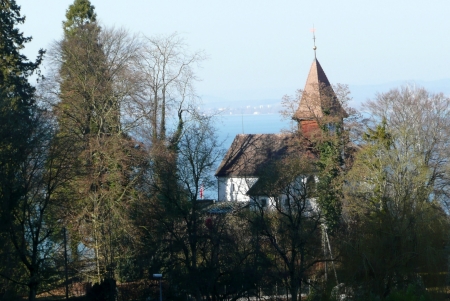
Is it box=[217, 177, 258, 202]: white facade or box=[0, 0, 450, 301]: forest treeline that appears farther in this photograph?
box=[217, 177, 258, 202]: white facade

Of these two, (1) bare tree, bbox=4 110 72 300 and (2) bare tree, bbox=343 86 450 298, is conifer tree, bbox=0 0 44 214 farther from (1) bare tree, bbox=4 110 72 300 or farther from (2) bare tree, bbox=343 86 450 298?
(2) bare tree, bbox=343 86 450 298

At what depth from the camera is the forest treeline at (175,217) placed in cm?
2234

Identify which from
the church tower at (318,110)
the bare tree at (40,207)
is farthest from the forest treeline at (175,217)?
the church tower at (318,110)

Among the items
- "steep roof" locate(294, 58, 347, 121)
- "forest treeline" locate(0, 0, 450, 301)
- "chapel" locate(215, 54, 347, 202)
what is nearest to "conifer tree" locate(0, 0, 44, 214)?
"forest treeline" locate(0, 0, 450, 301)

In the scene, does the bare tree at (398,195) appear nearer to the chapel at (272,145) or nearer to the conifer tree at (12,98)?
the chapel at (272,145)

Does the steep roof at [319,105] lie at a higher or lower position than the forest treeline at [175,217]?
higher

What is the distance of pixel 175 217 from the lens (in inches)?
997

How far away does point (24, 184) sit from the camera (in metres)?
21.7

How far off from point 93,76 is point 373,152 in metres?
14.1

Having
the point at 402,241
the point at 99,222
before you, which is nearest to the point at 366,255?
the point at 402,241

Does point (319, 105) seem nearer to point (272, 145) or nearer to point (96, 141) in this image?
point (272, 145)

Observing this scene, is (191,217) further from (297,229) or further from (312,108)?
(312,108)

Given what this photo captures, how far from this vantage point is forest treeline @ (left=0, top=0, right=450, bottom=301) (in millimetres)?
22344

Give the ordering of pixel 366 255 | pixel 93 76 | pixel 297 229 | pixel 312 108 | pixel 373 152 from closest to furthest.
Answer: pixel 366 255, pixel 297 229, pixel 373 152, pixel 93 76, pixel 312 108
